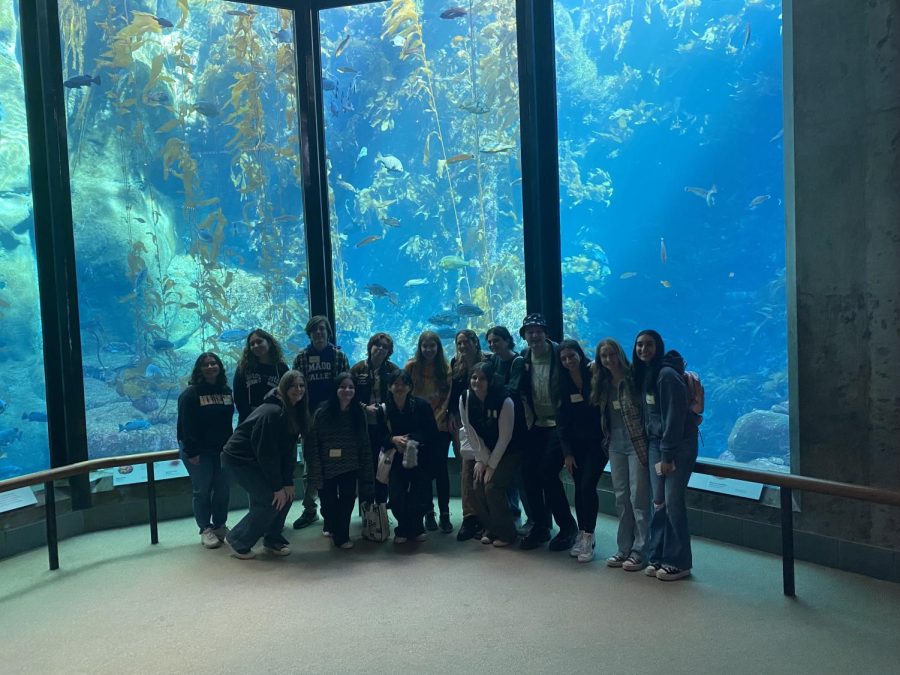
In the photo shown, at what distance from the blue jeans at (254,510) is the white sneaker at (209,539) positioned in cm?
31

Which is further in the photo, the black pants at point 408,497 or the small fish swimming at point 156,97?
the small fish swimming at point 156,97

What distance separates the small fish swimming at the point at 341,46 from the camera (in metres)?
7.05

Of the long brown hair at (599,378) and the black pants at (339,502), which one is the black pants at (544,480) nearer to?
the long brown hair at (599,378)

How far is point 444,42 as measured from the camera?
7090mm

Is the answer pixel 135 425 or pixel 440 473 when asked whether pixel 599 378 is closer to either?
pixel 440 473

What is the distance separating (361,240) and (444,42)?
2510 mm

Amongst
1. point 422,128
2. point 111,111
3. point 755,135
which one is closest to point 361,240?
point 422,128

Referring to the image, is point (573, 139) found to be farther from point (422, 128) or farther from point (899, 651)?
point (899, 651)

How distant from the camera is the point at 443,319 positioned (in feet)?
23.8

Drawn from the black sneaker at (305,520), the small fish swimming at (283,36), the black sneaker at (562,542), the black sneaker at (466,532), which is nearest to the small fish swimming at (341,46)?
the small fish swimming at (283,36)

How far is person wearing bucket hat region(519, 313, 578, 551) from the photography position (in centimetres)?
482

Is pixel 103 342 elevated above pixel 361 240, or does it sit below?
below

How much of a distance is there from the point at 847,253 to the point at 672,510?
2071 millimetres

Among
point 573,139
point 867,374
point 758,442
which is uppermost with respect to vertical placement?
point 573,139
